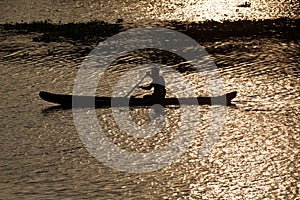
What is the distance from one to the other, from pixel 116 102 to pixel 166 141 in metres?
4.69

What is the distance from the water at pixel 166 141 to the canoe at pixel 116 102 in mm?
386

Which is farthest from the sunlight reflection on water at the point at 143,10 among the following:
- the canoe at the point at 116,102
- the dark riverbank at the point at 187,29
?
the canoe at the point at 116,102

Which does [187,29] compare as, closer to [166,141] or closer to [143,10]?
[143,10]

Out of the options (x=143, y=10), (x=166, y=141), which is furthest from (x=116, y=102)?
(x=143, y=10)

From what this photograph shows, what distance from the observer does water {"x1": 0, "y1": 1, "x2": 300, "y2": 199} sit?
2370 centimetres

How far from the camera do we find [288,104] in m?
32.8

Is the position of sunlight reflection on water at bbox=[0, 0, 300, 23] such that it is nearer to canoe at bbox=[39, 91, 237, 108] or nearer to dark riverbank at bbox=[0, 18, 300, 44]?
dark riverbank at bbox=[0, 18, 300, 44]

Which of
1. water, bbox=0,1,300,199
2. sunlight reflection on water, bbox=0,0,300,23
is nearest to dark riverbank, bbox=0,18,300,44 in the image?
sunlight reflection on water, bbox=0,0,300,23

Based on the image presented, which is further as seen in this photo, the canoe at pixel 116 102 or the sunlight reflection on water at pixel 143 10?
the sunlight reflection on water at pixel 143 10

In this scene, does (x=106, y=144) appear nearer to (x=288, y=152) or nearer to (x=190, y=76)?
(x=288, y=152)

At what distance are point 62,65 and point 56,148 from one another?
13.6 m

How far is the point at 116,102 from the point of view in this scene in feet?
107

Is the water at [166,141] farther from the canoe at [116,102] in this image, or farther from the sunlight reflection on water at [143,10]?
the sunlight reflection on water at [143,10]

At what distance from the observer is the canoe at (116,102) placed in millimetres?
32188
